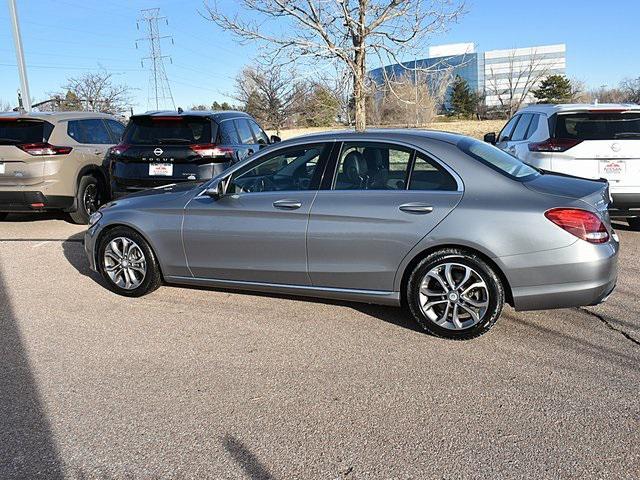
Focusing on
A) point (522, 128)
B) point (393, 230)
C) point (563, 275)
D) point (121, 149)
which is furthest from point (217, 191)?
point (522, 128)

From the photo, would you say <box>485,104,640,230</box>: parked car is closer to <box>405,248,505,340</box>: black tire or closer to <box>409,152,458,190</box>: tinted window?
<box>409,152,458,190</box>: tinted window

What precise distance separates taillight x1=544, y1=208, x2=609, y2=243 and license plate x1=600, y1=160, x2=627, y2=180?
10.3ft

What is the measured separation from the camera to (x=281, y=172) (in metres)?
4.76

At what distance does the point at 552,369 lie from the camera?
143 inches

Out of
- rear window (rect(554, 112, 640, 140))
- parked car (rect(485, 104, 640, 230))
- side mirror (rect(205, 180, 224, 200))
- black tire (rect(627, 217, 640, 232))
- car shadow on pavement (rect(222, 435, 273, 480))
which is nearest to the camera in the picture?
car shadow on pavement (rect(222, 435, 273, 480))

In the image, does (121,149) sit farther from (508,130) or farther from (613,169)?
(613,169)

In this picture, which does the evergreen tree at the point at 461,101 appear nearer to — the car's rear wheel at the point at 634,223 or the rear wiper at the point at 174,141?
Result: the car's rear wheel at the point at 634,223

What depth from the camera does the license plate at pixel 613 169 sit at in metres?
6.58

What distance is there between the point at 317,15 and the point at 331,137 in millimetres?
6842

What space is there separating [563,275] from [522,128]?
15.8 ft

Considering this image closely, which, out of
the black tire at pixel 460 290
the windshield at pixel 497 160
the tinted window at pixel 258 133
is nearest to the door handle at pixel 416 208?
the black tire at pixel 460 290

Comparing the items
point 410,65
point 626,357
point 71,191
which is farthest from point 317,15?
point 626,357

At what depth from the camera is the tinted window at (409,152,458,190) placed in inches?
165

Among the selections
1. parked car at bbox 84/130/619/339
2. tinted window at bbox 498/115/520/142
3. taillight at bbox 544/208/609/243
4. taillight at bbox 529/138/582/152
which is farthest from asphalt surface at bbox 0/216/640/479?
tinted window at bbox 498/115/520/142
